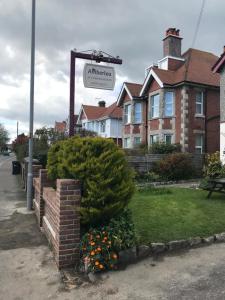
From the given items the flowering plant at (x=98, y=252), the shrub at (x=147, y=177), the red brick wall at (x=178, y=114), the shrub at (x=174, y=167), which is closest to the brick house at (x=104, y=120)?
the red brick wall at (x=178, y=114)

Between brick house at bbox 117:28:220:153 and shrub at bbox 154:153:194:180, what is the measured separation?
12.6 ft

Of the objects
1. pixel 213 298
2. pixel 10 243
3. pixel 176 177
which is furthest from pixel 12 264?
pixel 176 177

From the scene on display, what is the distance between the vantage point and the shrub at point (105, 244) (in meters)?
4.60

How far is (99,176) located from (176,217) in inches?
121

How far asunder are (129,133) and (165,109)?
5.52 m

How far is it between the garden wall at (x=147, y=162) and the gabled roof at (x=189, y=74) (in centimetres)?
572

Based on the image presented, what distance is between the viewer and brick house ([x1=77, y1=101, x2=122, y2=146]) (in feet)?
130

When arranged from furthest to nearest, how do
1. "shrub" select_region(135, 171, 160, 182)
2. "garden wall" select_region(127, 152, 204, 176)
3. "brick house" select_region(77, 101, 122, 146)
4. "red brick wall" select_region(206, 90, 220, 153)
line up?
"brick house" select_region(77, 101, 122, 146) → "red brick wall" select_region(206, 90, 220, 153) → "garden wall" select_region(127, 152, 204, 176) → "shrub" select_region(135, 171, 160, 182)

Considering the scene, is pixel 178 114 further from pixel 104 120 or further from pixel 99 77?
pixel 104 120

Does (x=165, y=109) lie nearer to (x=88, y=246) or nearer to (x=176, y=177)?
(x=176, y=177)

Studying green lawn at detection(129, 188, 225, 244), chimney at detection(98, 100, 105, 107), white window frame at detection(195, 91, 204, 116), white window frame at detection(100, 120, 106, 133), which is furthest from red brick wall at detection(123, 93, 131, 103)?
chimney at detection(98, 100, 105, 107)

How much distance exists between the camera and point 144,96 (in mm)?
24922

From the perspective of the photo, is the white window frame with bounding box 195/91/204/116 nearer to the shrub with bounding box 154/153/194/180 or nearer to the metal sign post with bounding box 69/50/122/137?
the shrub with bounding box 154/153/194/180

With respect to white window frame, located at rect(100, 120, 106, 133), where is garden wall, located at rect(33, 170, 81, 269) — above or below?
below
